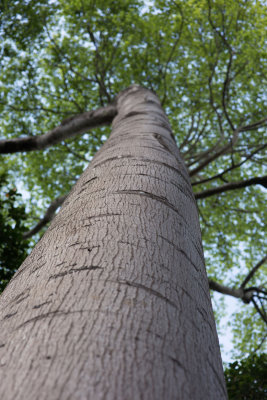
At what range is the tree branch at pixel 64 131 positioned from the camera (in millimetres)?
3982

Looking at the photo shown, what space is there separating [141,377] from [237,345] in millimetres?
8709

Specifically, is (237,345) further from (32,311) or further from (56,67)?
(32,311)

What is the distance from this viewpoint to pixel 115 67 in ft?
27.0

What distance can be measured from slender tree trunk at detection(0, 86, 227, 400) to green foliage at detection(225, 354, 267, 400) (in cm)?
148

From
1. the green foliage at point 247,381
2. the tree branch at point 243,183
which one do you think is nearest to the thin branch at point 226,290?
the tree branch at point 243,183

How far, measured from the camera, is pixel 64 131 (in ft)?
13.3

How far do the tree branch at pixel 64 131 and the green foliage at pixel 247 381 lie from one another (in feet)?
9.26

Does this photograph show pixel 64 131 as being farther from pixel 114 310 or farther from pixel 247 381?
pixel 114 310

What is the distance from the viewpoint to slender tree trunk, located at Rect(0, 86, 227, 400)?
590mm

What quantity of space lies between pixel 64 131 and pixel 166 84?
16.7 ft

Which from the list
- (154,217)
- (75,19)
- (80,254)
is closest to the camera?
(80,254)

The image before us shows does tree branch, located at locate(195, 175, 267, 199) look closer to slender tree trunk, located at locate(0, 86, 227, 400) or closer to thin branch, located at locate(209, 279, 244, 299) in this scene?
thin branch, located at locate(209, 279, 244, 299)

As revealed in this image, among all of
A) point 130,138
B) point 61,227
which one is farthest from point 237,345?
point 61,227

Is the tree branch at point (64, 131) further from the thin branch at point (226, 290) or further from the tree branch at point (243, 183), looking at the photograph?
the thin branch at point (226, 290)
